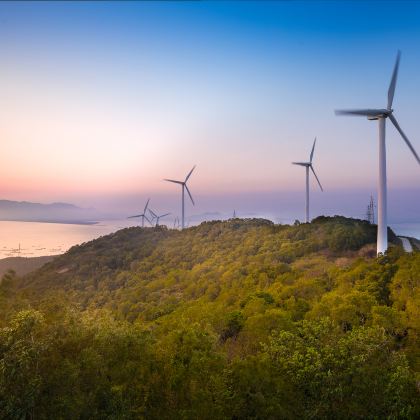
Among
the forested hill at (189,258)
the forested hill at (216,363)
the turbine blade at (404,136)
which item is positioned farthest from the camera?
the forested hill at (189,258)

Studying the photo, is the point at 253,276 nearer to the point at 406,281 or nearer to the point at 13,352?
the point at 406,281

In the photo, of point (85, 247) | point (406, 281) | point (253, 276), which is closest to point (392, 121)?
point (406, 281)

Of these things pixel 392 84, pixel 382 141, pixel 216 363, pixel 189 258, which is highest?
pixel 392 84

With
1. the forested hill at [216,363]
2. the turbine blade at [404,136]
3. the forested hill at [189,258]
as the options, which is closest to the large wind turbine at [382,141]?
the turbine blade at [404,136]

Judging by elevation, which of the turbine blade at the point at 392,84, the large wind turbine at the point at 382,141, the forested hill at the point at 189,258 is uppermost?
the turbine blade at the point at 392,84

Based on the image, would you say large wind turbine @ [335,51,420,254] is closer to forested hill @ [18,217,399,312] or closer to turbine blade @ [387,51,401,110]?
turbine blade @ [387,51,401,110]

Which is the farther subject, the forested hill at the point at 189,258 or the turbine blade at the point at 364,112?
the forested hill at the point at 189,258

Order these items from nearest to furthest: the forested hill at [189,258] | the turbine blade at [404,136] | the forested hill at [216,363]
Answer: the forested hill at [216,363], the turbine blade at [404,136], the forested hill at [189,258]

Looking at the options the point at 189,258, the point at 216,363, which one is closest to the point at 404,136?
the point at 216,363

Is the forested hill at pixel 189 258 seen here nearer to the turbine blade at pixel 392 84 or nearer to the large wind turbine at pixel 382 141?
the large wind turbine at pixel 382 141

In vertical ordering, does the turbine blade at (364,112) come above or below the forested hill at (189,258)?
above

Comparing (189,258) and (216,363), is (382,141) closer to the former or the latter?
(216,363)
